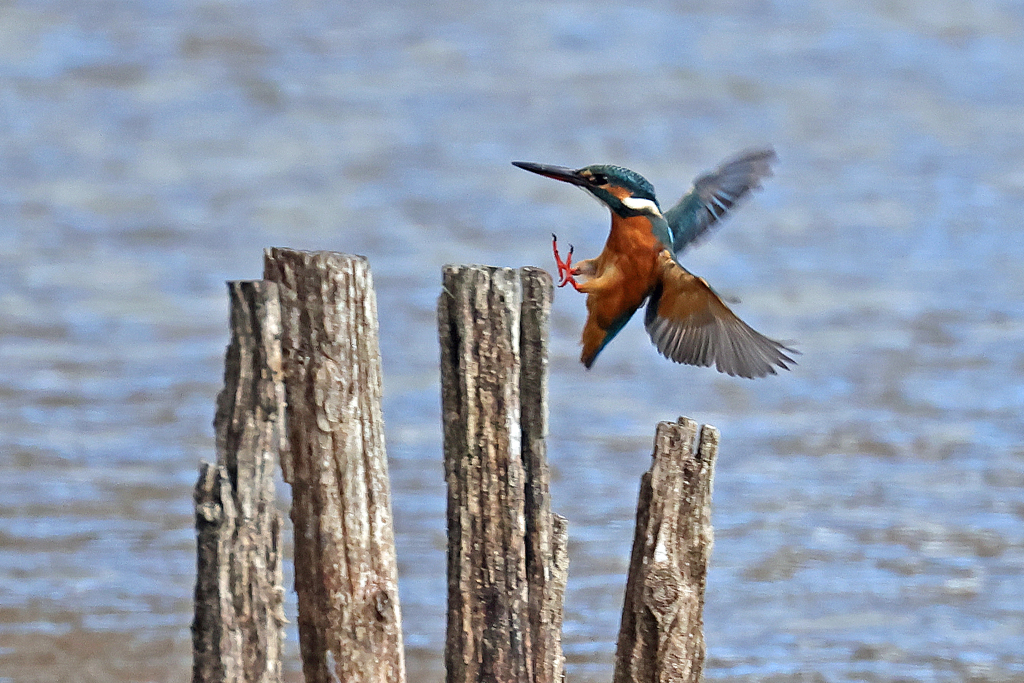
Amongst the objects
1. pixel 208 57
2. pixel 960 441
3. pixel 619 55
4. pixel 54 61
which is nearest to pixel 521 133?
pixel 619 55

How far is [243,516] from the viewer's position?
345 cm

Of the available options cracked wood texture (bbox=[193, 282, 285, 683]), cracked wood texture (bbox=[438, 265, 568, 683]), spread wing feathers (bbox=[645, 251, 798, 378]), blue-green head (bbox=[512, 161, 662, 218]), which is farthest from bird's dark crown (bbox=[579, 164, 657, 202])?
cracked wood texture (bbox=[193, 282, 285, 683])

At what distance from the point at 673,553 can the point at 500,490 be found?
1.82 feet

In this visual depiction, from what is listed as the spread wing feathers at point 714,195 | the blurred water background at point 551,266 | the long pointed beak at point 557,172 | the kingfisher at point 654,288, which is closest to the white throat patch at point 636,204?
the kingfisher at point 654,288

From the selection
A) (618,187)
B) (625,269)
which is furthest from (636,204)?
(625,269)

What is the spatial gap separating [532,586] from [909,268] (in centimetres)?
1199

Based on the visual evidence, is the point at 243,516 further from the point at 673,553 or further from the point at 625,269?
the point at 625,269

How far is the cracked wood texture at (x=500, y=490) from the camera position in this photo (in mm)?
3807

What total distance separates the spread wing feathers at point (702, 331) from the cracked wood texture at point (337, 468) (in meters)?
1.06

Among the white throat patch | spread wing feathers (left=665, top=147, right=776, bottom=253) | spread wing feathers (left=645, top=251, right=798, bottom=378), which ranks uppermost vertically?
spread wing feathers (left=665, top=147, right=776, bottom=253)

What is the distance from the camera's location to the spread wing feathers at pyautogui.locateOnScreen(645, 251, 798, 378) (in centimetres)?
426

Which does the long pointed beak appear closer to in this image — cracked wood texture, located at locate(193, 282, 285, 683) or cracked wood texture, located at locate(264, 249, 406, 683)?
cracked wood texture, located at locate(264, 249, 406, 683)

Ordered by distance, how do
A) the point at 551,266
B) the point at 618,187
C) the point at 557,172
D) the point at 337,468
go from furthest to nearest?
A: 1. the point at 551,266
2. the point at 618,187
3. the point at 557,172
4. the point at 337,468

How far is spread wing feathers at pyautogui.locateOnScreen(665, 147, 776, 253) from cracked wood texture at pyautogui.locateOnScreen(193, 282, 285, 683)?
1.90 m
